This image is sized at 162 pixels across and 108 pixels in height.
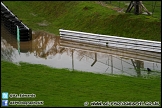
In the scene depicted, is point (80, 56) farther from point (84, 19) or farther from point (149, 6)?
point (149, 6)

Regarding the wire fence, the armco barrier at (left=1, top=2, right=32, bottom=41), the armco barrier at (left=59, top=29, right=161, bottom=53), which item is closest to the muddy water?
the armco barrier at (left=59, top=29, right=161, bottom=53)

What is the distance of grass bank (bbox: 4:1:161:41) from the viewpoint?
30344 mm

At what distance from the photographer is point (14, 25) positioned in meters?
31.7

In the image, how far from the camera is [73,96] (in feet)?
61.6

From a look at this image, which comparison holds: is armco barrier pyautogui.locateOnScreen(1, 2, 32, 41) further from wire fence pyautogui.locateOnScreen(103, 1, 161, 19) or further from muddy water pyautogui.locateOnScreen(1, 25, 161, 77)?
wire fence pyautogui.locateOnScreen(103, 1, 161, 19)

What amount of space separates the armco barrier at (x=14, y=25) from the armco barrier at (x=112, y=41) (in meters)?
3.12

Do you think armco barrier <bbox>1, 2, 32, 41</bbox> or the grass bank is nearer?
the grass bank

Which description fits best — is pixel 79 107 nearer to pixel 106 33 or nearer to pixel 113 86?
pixel 113 86

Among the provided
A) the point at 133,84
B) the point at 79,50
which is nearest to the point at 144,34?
the point at 79,50

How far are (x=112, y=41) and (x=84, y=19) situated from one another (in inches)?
273

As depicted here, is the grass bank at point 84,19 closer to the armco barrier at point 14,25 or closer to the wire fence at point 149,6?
the wire fence at point 149,6

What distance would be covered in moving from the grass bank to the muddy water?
3.23 metres

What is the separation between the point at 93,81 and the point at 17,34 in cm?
1238

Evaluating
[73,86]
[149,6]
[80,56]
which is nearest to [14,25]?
[80,56]
